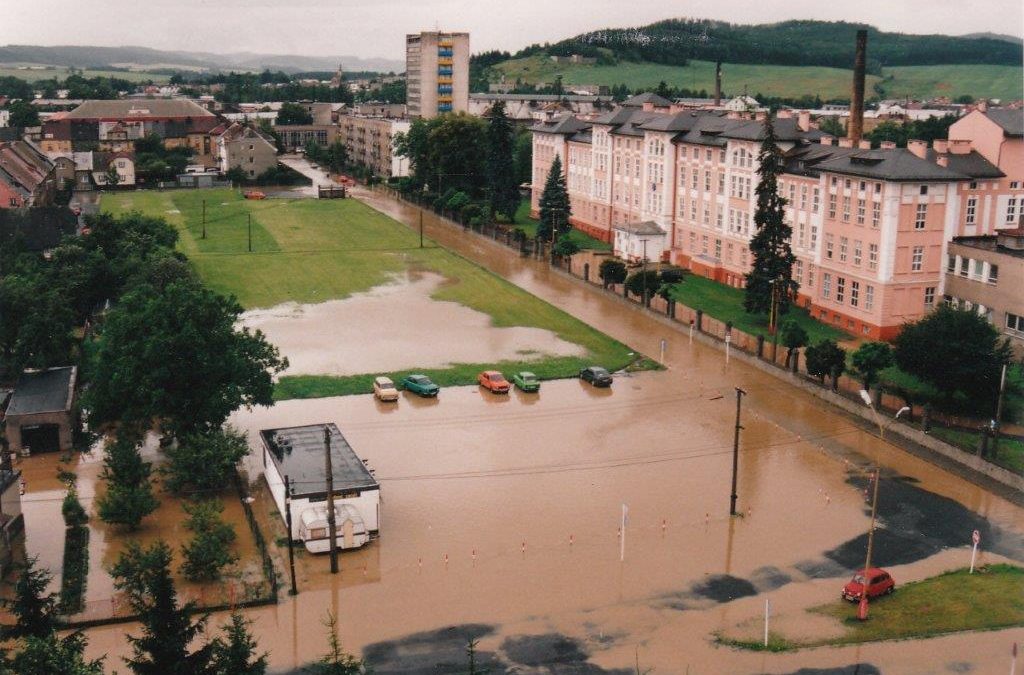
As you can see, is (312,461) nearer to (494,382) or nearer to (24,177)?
(494,382)

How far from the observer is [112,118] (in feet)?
472

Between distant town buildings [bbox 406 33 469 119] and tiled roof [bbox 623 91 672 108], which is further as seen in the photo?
distant town buildings [bbox 406 33 469 119]

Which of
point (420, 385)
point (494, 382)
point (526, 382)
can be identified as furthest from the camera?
point (526, 382)

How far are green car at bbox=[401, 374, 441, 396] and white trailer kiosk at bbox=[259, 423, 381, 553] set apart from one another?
970cm

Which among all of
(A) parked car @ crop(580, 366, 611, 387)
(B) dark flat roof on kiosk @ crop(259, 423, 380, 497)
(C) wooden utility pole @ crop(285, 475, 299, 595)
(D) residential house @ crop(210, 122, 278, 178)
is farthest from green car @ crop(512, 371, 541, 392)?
(D) residential house @ crop(210, 122, 278, 178)

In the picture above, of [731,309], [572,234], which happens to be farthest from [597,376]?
[572,234]

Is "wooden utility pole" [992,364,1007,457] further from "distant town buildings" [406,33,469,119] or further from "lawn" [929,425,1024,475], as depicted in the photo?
"distant town buildings" [406,33,469,119]

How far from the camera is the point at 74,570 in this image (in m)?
25.6

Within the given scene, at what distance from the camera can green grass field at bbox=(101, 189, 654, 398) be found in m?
44.7

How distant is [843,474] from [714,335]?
15995 millimetres

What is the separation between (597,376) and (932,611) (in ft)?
63.5

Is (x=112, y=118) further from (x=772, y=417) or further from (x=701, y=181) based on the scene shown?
(x=772, y=417)

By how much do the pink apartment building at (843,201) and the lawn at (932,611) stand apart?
2338cm

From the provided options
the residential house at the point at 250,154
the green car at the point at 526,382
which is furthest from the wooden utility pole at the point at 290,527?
the residential house at the point at 250,154
